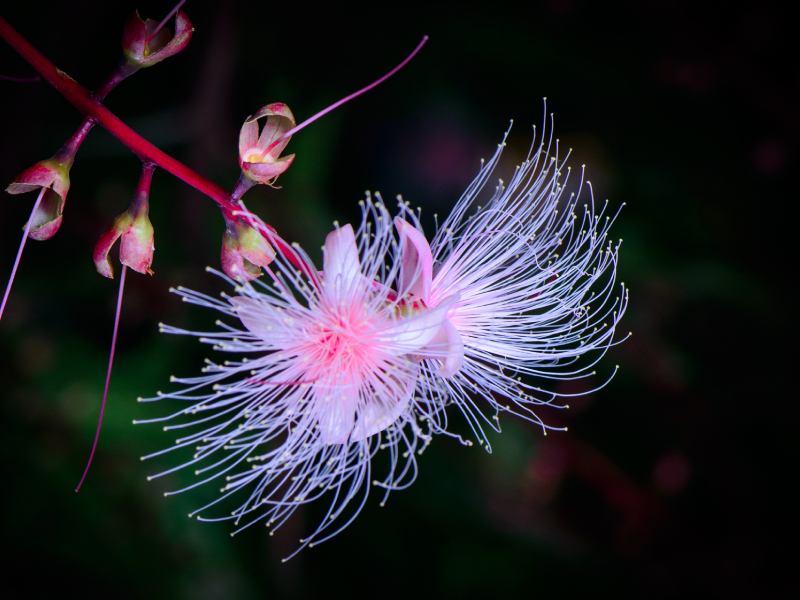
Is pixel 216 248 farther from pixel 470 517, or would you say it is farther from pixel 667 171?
pixel 667 171

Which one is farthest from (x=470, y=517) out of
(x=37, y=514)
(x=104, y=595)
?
(x=37, y=514)

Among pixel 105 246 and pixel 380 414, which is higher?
pixel 105 246

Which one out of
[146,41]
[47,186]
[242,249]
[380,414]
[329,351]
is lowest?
[380,414]

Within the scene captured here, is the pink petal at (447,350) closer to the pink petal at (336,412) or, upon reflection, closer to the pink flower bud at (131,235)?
the pink petal at (336,412)

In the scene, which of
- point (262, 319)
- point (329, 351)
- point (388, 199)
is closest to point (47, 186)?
point (262, 319)

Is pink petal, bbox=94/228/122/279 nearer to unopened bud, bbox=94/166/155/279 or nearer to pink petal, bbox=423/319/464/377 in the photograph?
unopened bud, bbox=94/166/155/279

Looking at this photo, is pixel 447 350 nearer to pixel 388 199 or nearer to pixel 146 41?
pixel 146 41

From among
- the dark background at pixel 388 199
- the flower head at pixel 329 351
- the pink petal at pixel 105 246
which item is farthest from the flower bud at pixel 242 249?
the dark background at pixel 388 199

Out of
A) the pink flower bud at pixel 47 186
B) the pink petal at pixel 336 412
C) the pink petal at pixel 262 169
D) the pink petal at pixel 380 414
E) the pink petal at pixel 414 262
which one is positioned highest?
the pink flower bud at pixel 47 186
